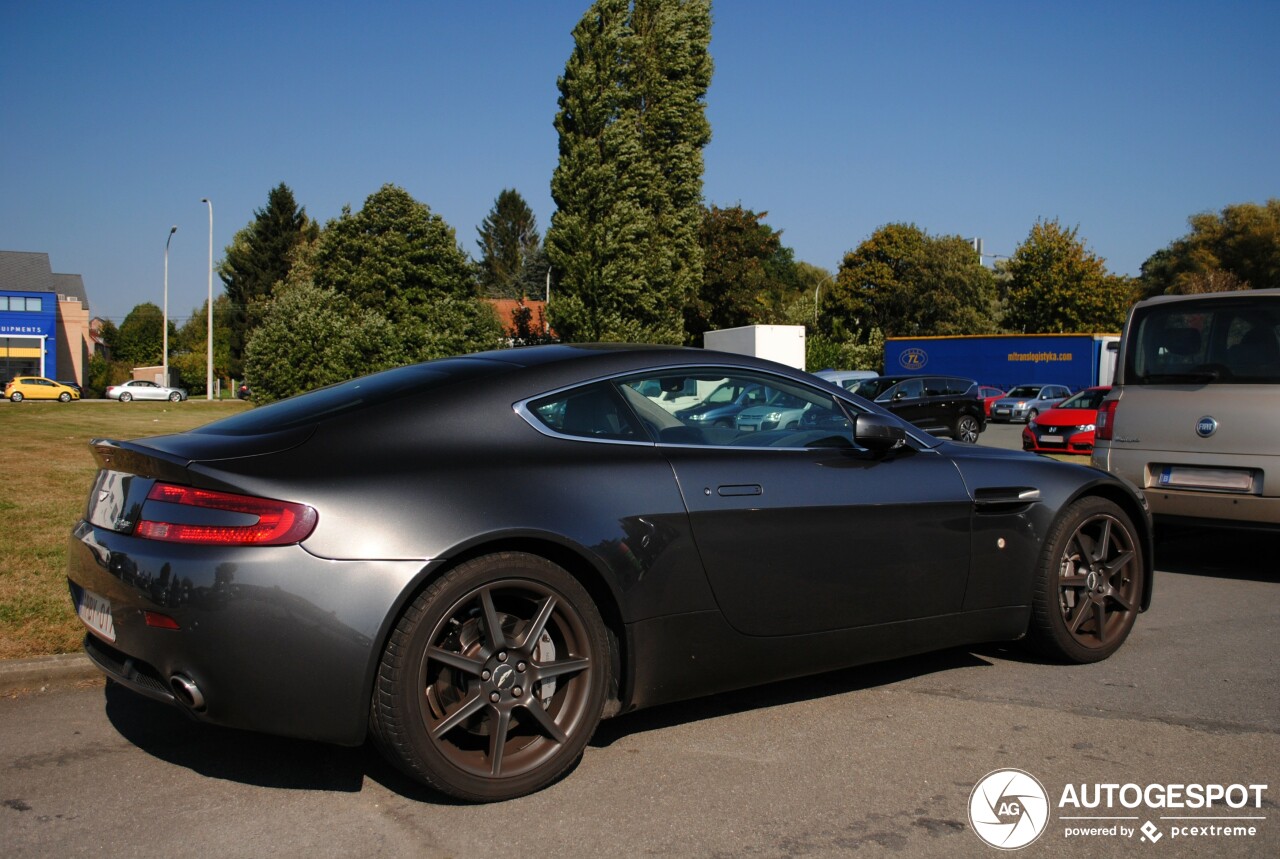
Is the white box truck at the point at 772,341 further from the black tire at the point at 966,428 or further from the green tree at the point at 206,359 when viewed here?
the green tree at the point at 206,359

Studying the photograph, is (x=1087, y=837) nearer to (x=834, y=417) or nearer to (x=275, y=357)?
(x=834, y=417)

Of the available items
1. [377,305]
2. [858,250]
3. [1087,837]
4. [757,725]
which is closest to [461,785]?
[757,725]

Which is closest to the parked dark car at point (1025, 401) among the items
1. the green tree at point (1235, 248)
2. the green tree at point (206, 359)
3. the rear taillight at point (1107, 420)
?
the green tree at point (1235, 248)

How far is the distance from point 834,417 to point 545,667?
5.51 feet

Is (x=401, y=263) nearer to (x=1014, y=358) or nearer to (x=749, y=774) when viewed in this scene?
(x=1014, y=358)

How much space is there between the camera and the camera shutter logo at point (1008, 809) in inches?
126

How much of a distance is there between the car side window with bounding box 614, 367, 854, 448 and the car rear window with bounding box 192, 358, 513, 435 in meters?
0.55

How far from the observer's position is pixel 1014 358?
147 feet

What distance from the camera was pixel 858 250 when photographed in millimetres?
66688

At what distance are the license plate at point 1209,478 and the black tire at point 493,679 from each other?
5.17 meters

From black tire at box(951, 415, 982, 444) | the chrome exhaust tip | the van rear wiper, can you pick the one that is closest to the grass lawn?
the chrome exhaust tip

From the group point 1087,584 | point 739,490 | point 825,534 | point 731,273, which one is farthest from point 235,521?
point 731,273

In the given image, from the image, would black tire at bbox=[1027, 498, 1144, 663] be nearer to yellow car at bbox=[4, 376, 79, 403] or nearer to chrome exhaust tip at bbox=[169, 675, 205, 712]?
chrome exhaust tip at bbox=[169, 675, 205, 712]

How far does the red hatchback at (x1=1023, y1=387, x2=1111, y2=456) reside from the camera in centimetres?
2141
